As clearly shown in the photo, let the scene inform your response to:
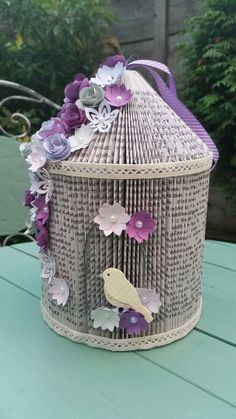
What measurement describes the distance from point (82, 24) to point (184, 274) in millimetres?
1673

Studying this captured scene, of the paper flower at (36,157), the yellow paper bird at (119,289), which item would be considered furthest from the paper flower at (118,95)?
the yellow paper bird at (119,289)

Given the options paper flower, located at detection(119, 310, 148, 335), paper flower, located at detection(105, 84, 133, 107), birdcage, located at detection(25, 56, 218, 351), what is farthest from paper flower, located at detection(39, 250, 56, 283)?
paper flower, located at detection(105, 84, 133, 107)

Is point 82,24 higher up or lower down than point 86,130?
higher up

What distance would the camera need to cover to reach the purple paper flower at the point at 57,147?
549mm

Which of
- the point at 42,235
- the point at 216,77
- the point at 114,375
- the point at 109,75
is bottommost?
the point at 114,375

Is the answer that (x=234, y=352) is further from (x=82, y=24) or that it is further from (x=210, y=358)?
(x=82, y=24)

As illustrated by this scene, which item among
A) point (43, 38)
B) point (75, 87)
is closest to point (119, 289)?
point (75, 87)

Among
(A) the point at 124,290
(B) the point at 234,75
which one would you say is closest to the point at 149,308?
(A) the point at 124,290

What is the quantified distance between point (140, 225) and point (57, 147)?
14 centimetres

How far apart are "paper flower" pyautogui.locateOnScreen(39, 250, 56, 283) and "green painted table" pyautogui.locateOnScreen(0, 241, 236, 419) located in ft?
0.26

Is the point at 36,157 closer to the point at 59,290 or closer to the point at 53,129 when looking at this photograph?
the point at 53,129

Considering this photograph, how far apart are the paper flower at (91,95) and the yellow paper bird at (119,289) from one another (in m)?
0.22

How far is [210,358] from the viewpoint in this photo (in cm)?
55

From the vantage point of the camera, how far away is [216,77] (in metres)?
1.68
